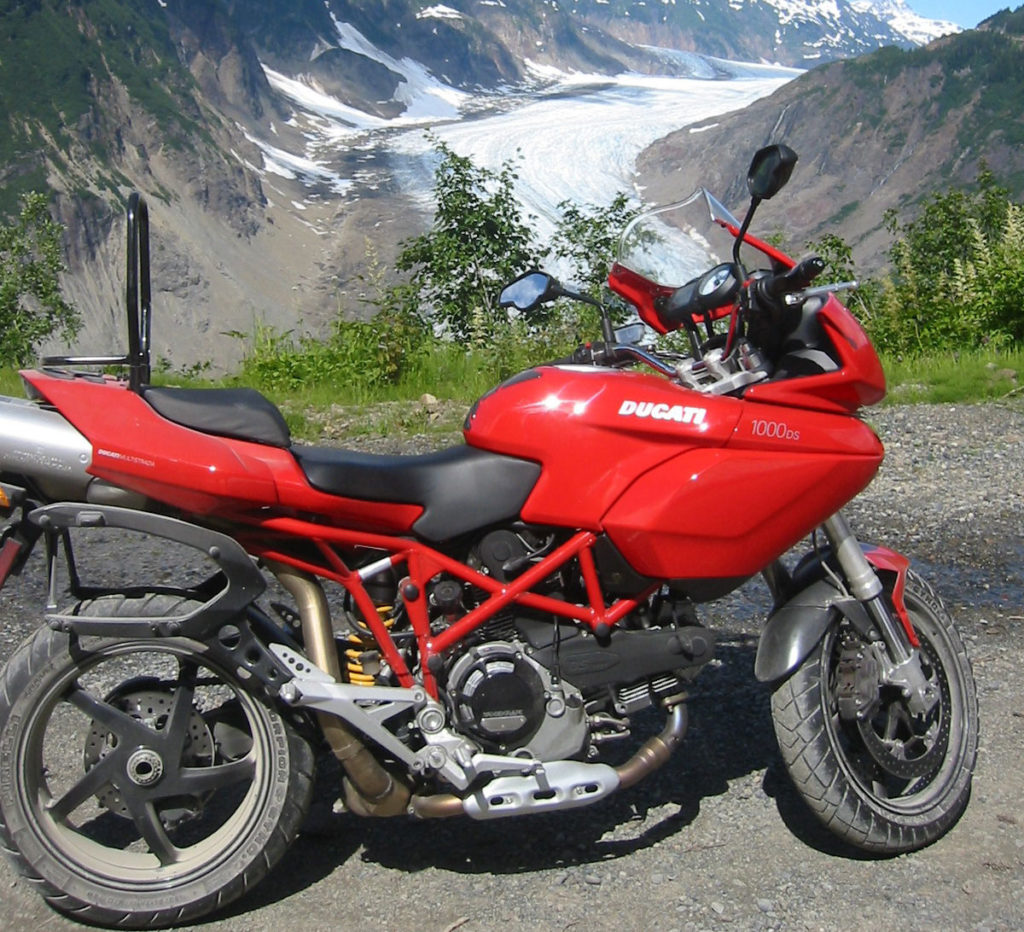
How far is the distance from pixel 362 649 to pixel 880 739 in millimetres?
1436

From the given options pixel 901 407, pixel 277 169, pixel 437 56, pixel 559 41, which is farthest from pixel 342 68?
pixel 901 407

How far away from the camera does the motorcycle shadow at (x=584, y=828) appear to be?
3.10 m

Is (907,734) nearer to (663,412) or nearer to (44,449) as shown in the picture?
(663,412)

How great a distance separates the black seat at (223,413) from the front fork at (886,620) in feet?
4.87

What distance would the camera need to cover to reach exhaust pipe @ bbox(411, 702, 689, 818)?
289cm

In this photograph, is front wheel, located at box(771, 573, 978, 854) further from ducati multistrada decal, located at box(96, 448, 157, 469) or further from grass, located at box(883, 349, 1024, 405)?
grass, located at box(883, 349, 1024, 405)

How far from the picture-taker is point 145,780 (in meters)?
2.85

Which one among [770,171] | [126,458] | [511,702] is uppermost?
[770,171]

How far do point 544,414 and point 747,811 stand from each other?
1337 millimetres

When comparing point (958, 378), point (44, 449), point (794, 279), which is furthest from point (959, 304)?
point (44, 449)

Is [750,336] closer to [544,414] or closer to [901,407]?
[544,414]

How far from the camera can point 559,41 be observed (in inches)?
5699

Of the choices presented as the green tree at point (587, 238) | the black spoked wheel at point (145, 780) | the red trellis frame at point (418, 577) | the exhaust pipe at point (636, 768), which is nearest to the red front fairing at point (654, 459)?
the red trellis frame at point (418, 577)

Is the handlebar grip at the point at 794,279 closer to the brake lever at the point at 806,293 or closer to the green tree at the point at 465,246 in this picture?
the brake lever at the point at 806,293
